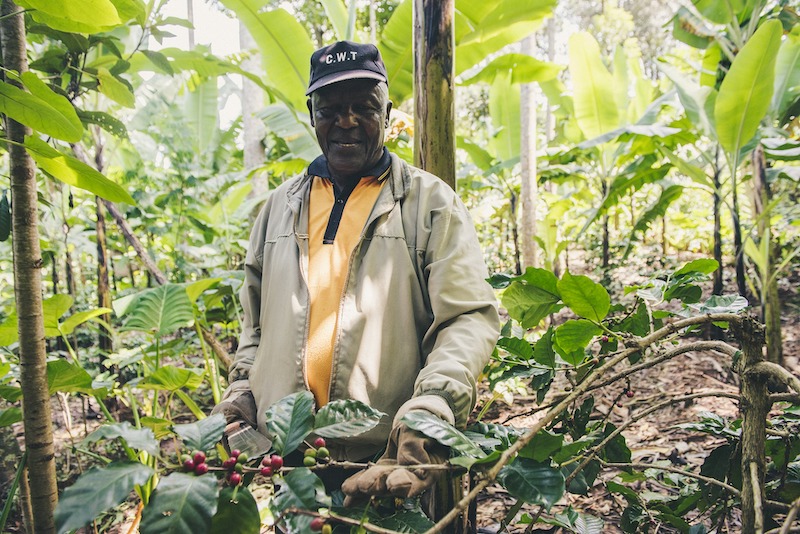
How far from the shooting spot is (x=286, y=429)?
0.82 meters

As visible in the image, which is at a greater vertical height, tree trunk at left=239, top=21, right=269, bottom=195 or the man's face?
tree trunk at left=239, top=21, right=269, bottom=195

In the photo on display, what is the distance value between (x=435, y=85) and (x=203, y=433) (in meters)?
1.27

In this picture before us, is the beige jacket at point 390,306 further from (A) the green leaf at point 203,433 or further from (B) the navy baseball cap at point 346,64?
(A) the green leaf at point 203,433

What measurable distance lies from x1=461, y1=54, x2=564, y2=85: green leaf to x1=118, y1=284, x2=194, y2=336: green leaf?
2.84 meters

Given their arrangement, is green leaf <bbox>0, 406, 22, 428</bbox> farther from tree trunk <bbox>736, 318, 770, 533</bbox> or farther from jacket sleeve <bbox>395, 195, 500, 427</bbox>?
tree trunk <bbox>736, 318, 770, 533</bbox>

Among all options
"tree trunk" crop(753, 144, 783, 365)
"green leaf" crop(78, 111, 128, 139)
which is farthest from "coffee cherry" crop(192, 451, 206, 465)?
"tree trunk" crop(753, 144, 783, 365)

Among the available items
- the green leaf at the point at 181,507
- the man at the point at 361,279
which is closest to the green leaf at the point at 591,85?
the man at the point at 361,279

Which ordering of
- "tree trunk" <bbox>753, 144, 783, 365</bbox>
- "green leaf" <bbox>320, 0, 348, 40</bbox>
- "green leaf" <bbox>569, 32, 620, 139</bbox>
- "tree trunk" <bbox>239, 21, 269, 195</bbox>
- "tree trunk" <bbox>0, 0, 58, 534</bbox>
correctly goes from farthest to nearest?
"tree trunk" <bbox>239, 21, 269, 195</bbox> < "green leaf" <bbox>569, 32, 620, 139</bbox> < "green leaf" <bbox>320, 0, 348, 40</bbox> < "tree trunk" <bbox>753, 144, 783, 365</bbox> < "tree trunk" <bbox>0, 0, 58, 534</bbox>

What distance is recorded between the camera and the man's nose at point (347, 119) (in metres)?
1.47

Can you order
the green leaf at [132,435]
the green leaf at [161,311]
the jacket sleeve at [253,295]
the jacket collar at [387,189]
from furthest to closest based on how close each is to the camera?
the green leaf at [161,311] < the jacket sleeve at [253,295] < the jacket collar at [387,189] < the green leaf at [132,435]

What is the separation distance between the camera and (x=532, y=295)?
3.76 ft

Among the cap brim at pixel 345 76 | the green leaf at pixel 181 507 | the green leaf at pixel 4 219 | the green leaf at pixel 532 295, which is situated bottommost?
the green leaf at pixel 181 507

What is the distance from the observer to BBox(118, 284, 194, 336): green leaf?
2365 millimetres

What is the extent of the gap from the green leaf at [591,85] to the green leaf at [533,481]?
4.51m
